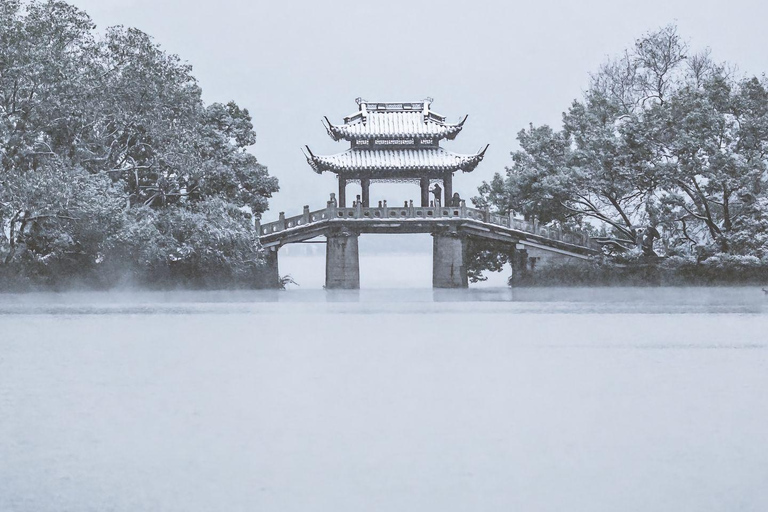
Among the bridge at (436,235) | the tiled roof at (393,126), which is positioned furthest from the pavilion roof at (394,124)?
the bridge at (436,235)

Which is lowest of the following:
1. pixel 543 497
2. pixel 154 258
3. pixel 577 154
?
pixel 543 497

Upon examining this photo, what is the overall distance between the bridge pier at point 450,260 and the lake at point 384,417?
22041 mm

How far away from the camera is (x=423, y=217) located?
4912cm

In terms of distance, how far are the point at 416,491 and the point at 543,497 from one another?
3.58 feet

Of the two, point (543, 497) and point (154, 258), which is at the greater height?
point (154, 258)

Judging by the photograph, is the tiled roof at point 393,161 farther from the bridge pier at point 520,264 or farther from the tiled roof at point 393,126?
the bridge pier at point 520,264

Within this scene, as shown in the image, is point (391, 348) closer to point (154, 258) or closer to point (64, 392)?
point (64, 392)

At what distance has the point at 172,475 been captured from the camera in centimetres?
1032

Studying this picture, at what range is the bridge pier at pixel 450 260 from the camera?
160ft

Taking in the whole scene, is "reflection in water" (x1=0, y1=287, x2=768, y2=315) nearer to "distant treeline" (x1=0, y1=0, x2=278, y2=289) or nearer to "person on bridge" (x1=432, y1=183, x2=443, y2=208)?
"distant treeline" (x1=0, y1=0, x2=278, y2=289)

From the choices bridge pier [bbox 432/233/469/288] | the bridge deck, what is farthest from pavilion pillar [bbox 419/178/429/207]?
bridge pier [bbox 432/233/469/288]

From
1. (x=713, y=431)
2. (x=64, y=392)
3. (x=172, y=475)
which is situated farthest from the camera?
(x=64, y=392)

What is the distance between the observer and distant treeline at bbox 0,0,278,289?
116ft

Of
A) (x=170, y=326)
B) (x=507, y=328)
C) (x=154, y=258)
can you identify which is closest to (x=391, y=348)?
(x=507, y=328)
